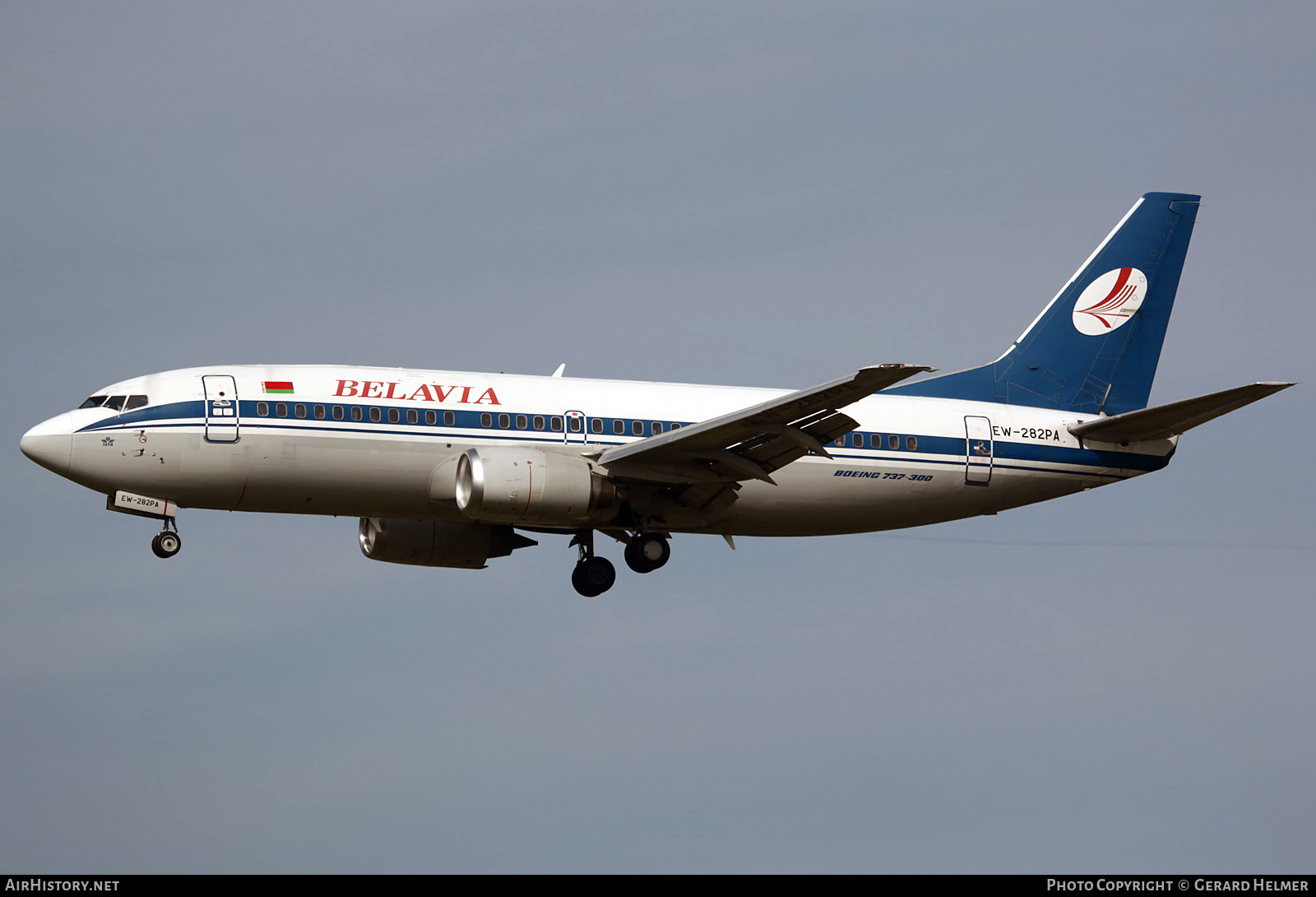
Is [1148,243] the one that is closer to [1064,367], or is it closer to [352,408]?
[1064,367]

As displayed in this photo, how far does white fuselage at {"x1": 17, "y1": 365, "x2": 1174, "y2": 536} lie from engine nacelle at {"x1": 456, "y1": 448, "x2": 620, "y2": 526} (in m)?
1.00

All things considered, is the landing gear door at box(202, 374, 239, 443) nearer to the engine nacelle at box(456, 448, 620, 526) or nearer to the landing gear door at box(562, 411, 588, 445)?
the engine nacelle at box(456, 448, 620, 526)

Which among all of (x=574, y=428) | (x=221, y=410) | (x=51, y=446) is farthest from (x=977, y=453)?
(x=51, y=446)

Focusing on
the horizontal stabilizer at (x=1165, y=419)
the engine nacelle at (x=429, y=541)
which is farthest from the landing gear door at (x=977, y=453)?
the engine nacelle at (x=429, y=541)

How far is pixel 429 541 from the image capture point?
1651 inches

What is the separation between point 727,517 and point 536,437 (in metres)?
5.27

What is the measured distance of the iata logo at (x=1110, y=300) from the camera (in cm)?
4512

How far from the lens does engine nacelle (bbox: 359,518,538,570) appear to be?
41875mm

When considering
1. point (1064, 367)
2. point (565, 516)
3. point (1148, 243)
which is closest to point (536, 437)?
point (565, 516)

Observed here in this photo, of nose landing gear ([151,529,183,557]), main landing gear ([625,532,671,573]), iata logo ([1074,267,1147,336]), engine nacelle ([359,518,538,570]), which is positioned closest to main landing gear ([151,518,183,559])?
nose landing gear ([151,529,183,557])

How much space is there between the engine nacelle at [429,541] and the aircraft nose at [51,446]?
805cm

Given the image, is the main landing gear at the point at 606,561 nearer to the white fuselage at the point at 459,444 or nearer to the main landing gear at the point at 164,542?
the white fuselage at the point at 459,444

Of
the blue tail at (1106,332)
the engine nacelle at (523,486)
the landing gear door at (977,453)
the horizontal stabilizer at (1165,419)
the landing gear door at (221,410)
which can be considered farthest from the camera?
the blue tail at (1106,332)

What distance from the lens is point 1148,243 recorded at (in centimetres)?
4584
